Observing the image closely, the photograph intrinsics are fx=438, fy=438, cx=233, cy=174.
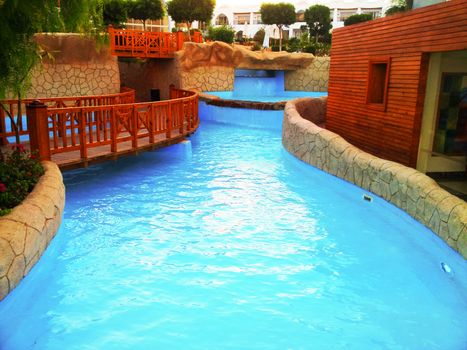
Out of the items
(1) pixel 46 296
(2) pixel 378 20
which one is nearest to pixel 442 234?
(1) pixel 46 296

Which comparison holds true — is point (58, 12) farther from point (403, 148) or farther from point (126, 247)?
point (403, 148)

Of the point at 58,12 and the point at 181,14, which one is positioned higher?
the point at 181,14

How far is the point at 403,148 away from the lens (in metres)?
9.70

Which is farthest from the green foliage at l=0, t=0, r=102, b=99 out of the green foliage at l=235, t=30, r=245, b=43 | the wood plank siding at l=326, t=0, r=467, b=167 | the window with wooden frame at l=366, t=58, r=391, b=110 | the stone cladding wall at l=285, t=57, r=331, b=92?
the green foliage at l=235, t=30, r=245, b=43

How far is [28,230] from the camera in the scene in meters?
5.27

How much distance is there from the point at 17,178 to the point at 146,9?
2333 centimetres

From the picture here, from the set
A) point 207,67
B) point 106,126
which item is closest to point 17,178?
point 106,126

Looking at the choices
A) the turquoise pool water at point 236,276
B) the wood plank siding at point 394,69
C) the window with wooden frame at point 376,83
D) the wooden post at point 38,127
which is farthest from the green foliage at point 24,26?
the window with wooden frame at point 376,83

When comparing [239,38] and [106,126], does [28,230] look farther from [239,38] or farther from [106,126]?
[239,38]

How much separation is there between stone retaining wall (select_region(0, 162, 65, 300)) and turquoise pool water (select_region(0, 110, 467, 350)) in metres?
0.24

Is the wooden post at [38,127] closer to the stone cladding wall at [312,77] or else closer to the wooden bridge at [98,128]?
the wooden bridge at [98,128]

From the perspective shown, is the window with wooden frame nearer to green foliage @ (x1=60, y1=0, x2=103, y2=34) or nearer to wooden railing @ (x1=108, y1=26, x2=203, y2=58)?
green foliage @ (x1=60, y1=0, x2=103, y2=34)

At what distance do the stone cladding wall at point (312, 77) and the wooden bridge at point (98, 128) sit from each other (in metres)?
19.5

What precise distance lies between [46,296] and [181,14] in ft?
93.3
